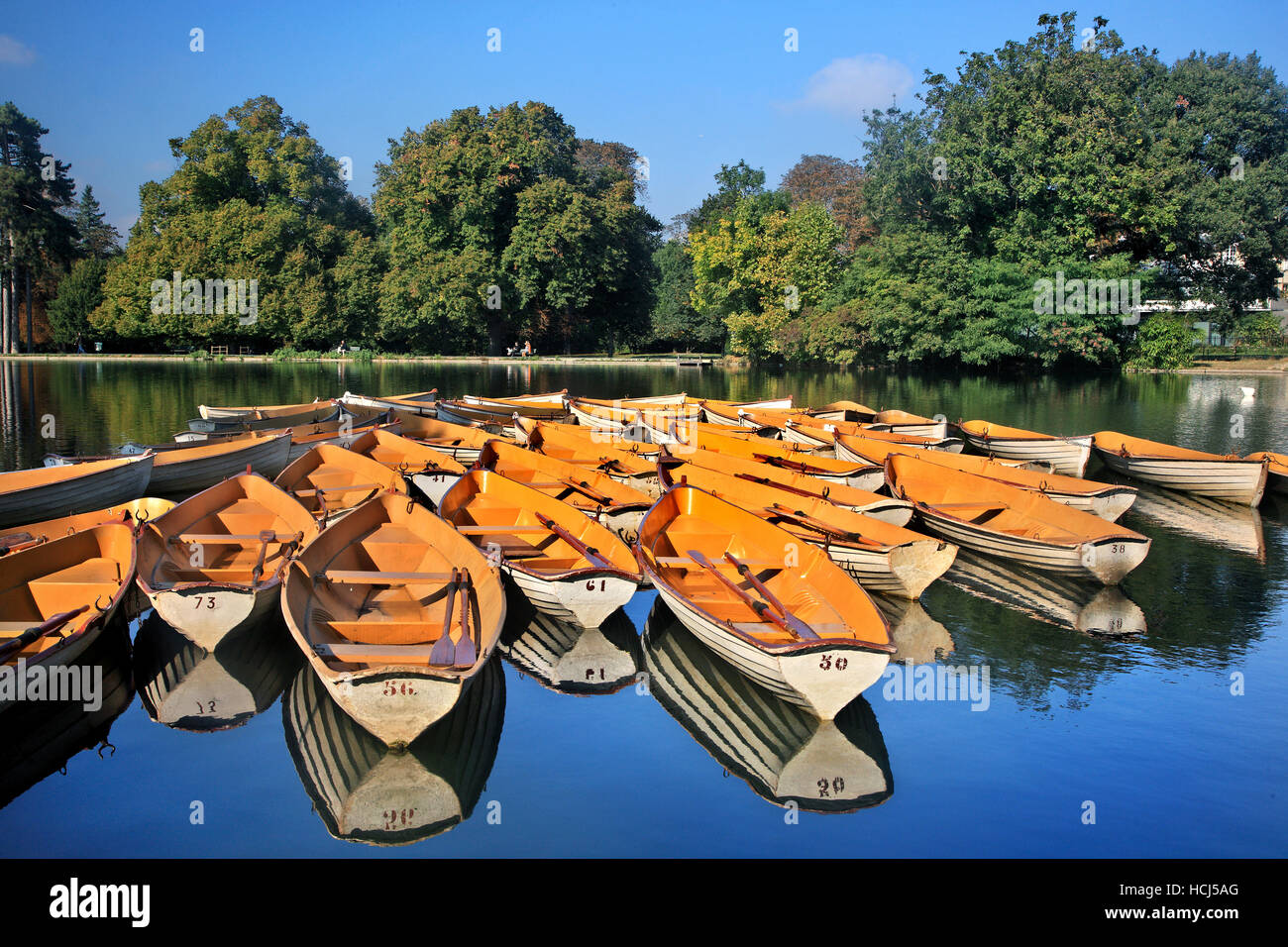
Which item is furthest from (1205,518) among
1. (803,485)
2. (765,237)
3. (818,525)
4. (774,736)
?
(765,237)

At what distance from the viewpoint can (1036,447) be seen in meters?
19.0

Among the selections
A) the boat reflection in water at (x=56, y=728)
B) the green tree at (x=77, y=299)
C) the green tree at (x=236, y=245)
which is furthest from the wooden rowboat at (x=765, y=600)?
the green tree at (x=77, y=299)

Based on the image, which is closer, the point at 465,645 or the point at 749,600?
the point at 465,645

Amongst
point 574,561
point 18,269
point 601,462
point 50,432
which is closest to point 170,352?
point 18,269

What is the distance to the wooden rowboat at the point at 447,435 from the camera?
17.5m

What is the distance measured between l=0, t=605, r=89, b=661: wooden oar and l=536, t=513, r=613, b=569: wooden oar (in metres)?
4.88

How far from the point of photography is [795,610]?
29.8 ft

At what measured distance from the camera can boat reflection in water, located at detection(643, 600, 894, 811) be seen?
7.02m

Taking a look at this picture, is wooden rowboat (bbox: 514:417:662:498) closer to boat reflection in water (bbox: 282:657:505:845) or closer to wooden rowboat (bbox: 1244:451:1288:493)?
boat reflection in water (bbox: 282:657:505:845)

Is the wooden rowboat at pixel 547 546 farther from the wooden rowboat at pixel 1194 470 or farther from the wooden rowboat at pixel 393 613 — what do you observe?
the wooden rowboat at pixel 1194 470

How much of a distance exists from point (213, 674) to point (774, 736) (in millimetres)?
5612

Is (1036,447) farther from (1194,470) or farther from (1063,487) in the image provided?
(1063,487)
